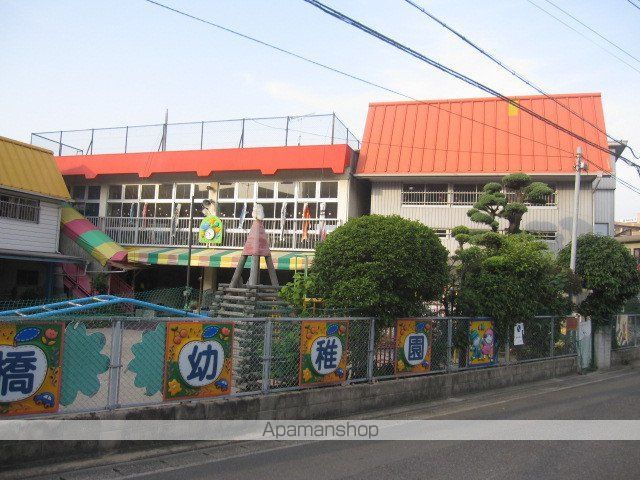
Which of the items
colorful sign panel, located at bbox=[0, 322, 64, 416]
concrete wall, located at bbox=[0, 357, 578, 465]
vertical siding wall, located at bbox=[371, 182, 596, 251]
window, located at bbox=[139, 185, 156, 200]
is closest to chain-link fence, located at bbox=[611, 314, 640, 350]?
vertical siding wall, located at bbox=[371, 182, 596, 251]

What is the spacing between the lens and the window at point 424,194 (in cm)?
2155

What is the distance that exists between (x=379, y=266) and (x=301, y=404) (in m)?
2.69

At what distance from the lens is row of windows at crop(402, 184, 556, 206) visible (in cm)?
2123

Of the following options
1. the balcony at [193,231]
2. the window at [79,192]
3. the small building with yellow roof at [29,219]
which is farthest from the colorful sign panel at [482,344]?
the window at [79,192]

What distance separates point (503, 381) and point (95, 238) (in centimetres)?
1683

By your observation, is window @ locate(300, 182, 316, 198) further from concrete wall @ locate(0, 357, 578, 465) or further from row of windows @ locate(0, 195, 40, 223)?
concrete wall @ locate(0, 357, 578, 465)

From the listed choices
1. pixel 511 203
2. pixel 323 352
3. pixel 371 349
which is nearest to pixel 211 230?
pixel 511 203

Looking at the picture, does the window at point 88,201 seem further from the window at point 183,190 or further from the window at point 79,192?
the window at point 183,190

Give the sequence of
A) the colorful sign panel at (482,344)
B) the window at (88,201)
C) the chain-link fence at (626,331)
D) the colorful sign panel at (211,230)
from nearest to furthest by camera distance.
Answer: the colorful sign panel at (482,344) → the chain-link fence at (626,331) → the colorful sign panel at (211,230) → the window at (88,201)

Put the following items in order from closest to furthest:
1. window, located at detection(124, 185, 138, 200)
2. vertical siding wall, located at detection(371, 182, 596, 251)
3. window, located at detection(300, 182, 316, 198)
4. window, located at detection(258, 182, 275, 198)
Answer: vertical siding wall, located at detection(371, 182, 596, 251) < window, located at detection(300, 182, 316, 198) < window, located at detection(258, 182, 275, 198) < window, located at detection(124, 185, 138, 200)

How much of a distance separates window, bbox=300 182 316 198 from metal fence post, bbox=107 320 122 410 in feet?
50.9

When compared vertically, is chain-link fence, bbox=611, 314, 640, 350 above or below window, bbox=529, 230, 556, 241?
below

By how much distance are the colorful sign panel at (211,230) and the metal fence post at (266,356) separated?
1436 cm

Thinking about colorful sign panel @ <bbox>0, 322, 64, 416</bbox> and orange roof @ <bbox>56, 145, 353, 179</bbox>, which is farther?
orange roof @ <bbox>56, 145, 353, 179</bbox>
